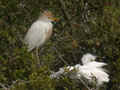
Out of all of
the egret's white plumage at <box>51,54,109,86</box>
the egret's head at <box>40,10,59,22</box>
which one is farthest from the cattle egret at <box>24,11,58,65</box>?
the egret's white plumage at <box>51,54,109,86</box>

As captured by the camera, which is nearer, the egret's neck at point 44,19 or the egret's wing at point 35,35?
the egret's wing at point 35,35

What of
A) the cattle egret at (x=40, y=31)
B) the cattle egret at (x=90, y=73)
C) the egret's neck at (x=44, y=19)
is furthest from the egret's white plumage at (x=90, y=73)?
the egret's neck at (x=44, y=19)

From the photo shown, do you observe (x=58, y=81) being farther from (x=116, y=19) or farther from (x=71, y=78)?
(x=116, y=19)

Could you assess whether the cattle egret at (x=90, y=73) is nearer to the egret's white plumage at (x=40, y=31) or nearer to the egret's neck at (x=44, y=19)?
the egret's white plumage at (x=40, y=31)

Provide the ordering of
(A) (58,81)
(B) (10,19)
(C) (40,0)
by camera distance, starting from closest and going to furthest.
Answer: (A) (58,81)
(B) (10,19)
(C) (40,0)

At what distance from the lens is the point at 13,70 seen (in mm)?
2762

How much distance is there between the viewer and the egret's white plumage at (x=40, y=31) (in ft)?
11.7

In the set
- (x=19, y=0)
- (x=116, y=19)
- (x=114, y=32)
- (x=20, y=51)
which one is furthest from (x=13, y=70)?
(x=116, y=19)

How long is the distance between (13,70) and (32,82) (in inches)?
20.0

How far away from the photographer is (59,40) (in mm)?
3363

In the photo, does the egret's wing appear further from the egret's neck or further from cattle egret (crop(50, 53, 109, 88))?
cattle egret (crop(50, 53, 109, 88))

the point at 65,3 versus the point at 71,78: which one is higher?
the point at 65,3

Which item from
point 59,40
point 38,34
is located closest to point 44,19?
point 38,34

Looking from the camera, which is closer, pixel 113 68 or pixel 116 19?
pixel 113 68
